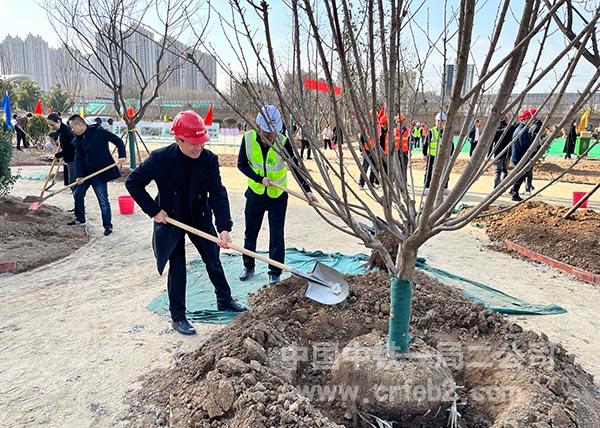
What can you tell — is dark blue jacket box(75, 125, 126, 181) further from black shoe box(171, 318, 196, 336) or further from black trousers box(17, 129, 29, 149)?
black trousers box(17, 129, 29, 149)

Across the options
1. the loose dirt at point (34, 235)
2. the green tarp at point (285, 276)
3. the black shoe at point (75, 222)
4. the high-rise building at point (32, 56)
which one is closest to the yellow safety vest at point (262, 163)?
the green tarp at point (285, 276)

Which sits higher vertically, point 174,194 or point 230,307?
point 174,194

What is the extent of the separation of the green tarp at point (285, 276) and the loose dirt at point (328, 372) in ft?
2.95

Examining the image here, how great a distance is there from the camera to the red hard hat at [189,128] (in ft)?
11.2

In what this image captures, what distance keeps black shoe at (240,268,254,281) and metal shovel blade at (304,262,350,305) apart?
1404 mm

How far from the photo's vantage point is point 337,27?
1593mm

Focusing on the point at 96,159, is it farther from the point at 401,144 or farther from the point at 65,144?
the point at 401,144

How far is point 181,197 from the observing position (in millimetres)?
3730

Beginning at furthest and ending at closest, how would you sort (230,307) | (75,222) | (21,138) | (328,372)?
(21,138) < (75,222) < (230,307) < (328,372)

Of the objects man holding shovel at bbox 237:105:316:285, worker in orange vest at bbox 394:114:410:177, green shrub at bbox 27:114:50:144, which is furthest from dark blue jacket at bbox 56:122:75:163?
green shrub at bbox 27:114:50:144

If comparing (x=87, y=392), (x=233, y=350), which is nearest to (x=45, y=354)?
(x=87, y=392)

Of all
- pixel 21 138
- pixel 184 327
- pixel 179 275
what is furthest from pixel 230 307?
pixel 21 138

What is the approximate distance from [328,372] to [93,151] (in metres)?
5.07

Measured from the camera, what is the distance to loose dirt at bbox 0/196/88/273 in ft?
18.3
